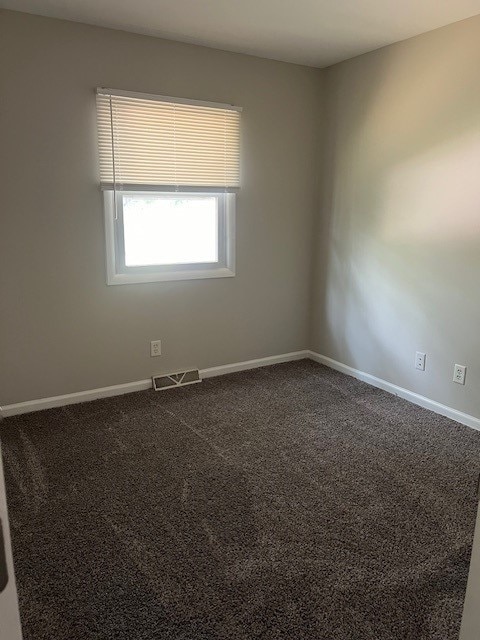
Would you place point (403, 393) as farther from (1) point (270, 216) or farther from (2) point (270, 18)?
(2) point (270, 18)

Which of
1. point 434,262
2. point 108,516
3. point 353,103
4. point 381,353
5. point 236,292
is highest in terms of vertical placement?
point 353,103

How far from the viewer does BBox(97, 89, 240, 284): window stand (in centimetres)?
316

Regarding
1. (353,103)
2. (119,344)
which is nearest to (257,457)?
(119,344)

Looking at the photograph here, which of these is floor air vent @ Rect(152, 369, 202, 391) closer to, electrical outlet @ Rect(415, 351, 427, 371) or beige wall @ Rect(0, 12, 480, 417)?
beige wall @ Rect(0, 12, 480, 417)

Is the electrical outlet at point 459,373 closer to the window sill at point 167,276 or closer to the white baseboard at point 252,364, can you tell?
the white baseboard at point 252,364

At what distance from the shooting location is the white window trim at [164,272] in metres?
3.23

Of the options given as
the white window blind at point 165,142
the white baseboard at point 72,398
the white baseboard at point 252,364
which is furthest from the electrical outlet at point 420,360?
the white baseboard at point 72,398

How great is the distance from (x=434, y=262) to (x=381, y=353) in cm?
83

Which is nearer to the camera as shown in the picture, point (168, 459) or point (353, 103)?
point (168, 459)

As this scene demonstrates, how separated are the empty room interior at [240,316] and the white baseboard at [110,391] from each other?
0.06 ft

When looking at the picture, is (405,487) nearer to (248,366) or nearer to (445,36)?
(248,366)

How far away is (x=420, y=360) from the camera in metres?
3.34

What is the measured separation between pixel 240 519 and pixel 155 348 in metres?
1.73

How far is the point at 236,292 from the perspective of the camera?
387 cm
